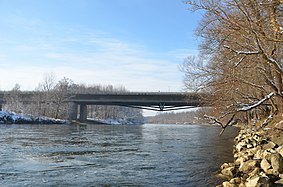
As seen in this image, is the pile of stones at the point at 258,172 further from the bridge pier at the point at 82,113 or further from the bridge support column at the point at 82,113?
the bridge support column at the point at 82,113

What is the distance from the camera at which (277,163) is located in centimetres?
992

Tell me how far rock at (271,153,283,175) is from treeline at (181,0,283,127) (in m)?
3.81

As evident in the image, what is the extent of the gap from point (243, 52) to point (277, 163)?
486cm

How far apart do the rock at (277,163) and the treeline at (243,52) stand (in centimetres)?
381

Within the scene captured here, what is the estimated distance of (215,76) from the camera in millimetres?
20047

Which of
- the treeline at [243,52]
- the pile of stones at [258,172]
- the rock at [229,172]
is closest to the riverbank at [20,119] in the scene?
the treeline at [243,52]

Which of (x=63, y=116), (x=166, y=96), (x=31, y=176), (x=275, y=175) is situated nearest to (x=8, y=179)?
(x=31, y=176)

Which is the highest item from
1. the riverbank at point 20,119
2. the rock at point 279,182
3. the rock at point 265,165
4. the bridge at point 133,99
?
the bridge at point 133,99

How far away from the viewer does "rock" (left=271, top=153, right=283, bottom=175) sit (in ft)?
31.9

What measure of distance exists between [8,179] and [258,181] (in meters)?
8.40

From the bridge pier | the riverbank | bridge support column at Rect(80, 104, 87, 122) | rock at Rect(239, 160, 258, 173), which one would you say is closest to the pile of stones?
rock at Rect(239, 160, 258, 173)

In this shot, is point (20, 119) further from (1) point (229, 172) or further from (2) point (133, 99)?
(1) point (229, 172)

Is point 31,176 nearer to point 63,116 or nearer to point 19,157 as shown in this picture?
point 19,157

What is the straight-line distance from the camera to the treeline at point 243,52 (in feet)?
37.2
